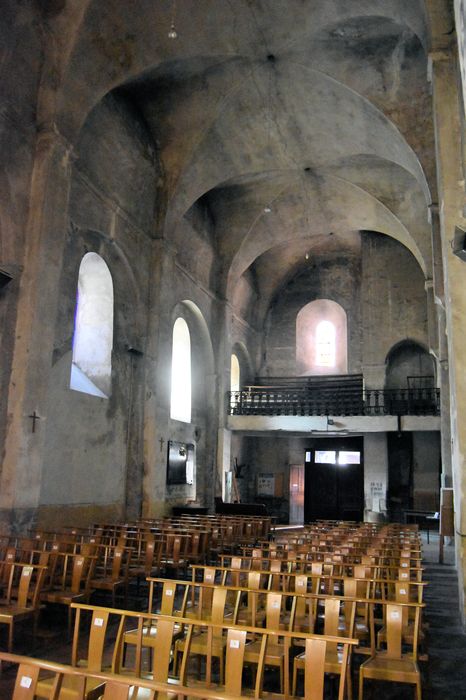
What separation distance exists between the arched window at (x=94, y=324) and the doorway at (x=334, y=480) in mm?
13130

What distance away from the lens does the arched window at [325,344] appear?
26625 mm

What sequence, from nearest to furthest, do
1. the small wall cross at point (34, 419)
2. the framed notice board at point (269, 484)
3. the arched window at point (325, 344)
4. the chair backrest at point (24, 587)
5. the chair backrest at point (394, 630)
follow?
the chair backrest at point (394, 630) < the chair backrest at point (24, 587) < the small wall cross at point (34, 419) < the framed notice board at point (269, 484) < the arched window at point (325, 344)

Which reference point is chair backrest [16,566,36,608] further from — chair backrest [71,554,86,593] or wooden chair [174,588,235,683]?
wooden chair [174,588,235,683]

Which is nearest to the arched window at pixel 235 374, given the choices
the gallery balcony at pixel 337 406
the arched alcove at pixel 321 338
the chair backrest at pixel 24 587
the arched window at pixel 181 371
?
the gallery balcony at pixel 337 406

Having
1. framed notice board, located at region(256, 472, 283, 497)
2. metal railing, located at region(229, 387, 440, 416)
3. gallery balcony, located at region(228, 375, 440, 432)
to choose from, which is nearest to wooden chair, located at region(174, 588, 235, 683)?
gallery balcony, located at region(228, 375, 440, 432)

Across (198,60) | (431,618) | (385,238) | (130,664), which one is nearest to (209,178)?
(198,60)

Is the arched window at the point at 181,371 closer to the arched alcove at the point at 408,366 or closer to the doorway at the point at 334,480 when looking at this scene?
the doorway at the point at 334,480

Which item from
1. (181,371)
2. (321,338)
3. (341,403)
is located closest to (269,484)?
(341,403)

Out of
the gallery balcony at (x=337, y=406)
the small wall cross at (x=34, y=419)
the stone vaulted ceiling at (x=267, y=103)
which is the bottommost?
the small wall cross at (x=34, y=419)

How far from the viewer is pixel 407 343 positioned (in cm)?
2345

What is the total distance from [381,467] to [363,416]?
3.01 m

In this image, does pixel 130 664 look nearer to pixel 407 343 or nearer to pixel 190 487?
pixel 190 487

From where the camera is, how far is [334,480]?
24656 millimetres

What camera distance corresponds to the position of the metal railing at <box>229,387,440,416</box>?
21.0 m
